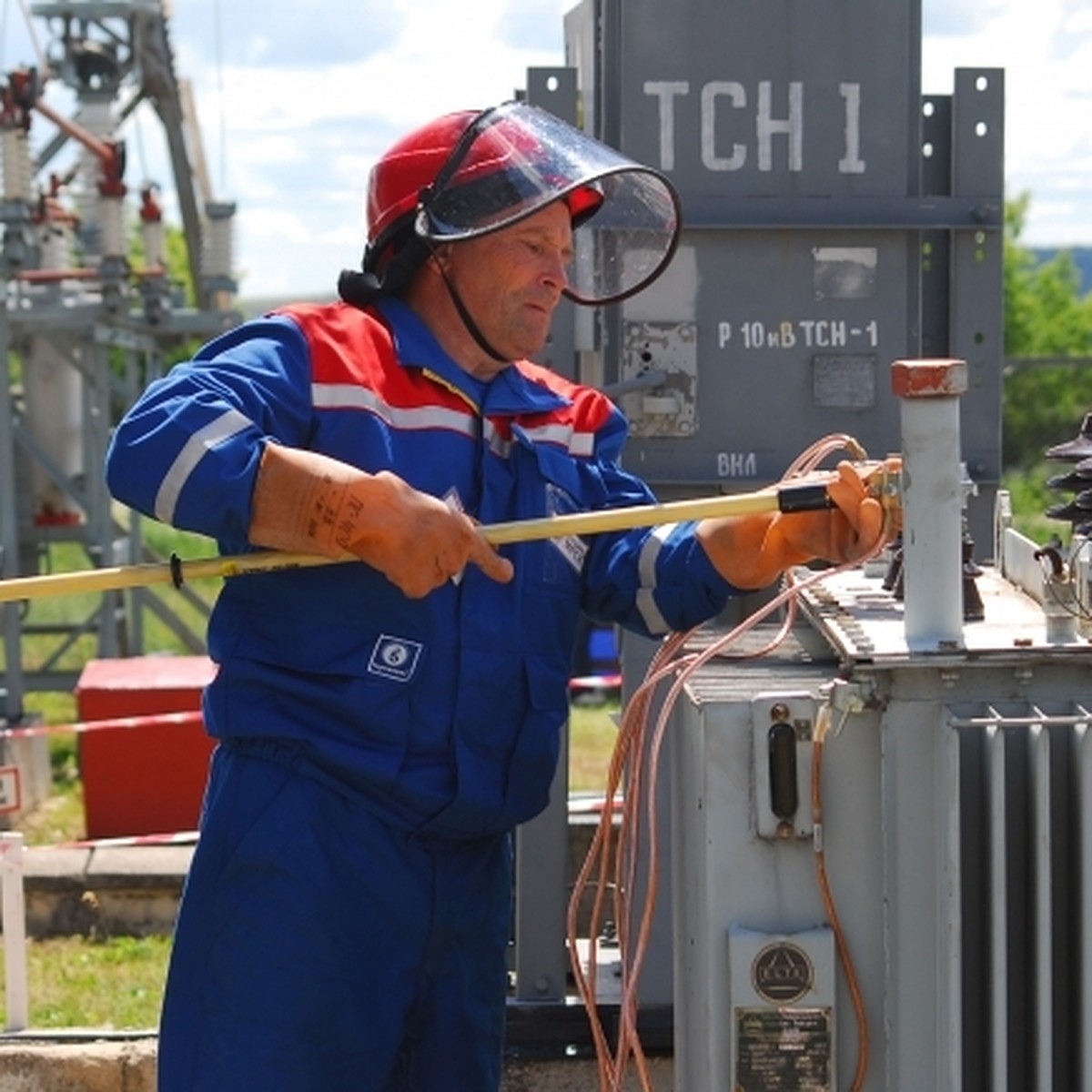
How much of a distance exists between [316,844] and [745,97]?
2.09m

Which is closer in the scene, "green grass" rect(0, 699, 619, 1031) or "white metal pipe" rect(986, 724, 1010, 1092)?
"white metal pipe" rect(986, 724, 1010, 1092)

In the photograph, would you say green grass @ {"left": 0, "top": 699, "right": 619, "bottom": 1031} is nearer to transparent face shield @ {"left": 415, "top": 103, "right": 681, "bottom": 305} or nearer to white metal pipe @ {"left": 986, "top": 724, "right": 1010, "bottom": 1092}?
transparent face shield @ {"left": 415, "top": 103, "right": 681, "bottom": 305}

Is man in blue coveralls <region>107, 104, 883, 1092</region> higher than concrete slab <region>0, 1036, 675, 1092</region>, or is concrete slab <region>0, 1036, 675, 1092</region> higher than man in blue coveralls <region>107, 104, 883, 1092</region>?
man in blue coveralls <region>107, 104, 883, 1092</region>

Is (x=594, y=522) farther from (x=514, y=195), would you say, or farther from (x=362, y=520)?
(x=514, y=195)

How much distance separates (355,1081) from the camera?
3256 millimetres

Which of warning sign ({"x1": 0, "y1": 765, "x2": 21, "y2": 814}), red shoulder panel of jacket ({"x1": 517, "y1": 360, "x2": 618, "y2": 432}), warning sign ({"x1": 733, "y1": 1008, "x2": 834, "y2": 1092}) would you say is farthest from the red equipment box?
warning sign ({"x1": 733, "y1": 1008, "x2": 834, "y2": 1092})

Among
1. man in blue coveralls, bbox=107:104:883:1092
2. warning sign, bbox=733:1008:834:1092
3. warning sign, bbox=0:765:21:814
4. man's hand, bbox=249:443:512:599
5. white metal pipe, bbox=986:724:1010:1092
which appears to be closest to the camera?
white metal pipe, bbox=986:724:1010:1092

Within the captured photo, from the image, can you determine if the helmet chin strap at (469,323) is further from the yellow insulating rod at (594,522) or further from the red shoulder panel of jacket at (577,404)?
the yellow insulating rod at (594,522)

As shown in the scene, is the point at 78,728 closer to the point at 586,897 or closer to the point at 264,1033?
the point at 586,897

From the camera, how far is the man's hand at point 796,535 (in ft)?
10.1

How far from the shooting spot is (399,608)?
10.6 ft

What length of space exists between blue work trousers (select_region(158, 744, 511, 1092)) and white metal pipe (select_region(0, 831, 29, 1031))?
198 centimetres

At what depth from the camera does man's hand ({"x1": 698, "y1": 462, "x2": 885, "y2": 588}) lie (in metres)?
3.09

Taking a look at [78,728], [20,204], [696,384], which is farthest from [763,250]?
[20,204]
